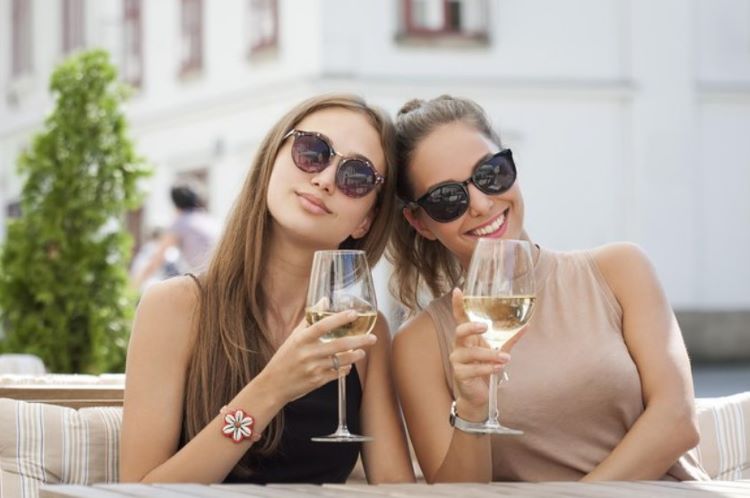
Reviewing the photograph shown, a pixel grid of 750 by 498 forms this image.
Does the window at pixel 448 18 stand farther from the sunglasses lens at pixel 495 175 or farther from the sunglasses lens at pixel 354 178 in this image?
the sunglasses lens at pixel 354 178

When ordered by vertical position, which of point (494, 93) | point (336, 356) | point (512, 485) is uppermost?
point (494, 93)

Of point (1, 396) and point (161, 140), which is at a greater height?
point (161, 140)

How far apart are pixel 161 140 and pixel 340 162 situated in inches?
820

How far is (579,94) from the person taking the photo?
2170cm

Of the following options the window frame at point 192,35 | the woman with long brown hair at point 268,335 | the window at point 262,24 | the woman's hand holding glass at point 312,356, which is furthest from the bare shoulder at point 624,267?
the window frame at point 192,35

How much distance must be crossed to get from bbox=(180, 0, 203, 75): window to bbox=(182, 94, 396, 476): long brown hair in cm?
1981

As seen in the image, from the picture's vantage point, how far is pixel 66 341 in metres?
8.89

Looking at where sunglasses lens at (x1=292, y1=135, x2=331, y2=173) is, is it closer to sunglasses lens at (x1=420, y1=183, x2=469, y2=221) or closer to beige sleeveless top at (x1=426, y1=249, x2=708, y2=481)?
sunglasses lens at (x1=420, y1=183, x2=469, y2=221)

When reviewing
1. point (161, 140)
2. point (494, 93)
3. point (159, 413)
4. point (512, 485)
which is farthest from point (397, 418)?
point (161, 140)

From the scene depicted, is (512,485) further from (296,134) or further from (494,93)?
(494,93)

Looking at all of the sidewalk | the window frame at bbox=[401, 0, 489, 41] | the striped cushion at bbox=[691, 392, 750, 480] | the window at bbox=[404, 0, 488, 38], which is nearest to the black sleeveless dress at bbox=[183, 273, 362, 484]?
the striped cushion at bbox=[691, 392, 750, 480]

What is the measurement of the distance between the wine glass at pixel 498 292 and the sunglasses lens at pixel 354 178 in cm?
60

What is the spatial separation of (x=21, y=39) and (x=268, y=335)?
27.0 m

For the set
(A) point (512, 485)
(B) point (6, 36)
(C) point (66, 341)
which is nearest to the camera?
(A) point (512, 485)
